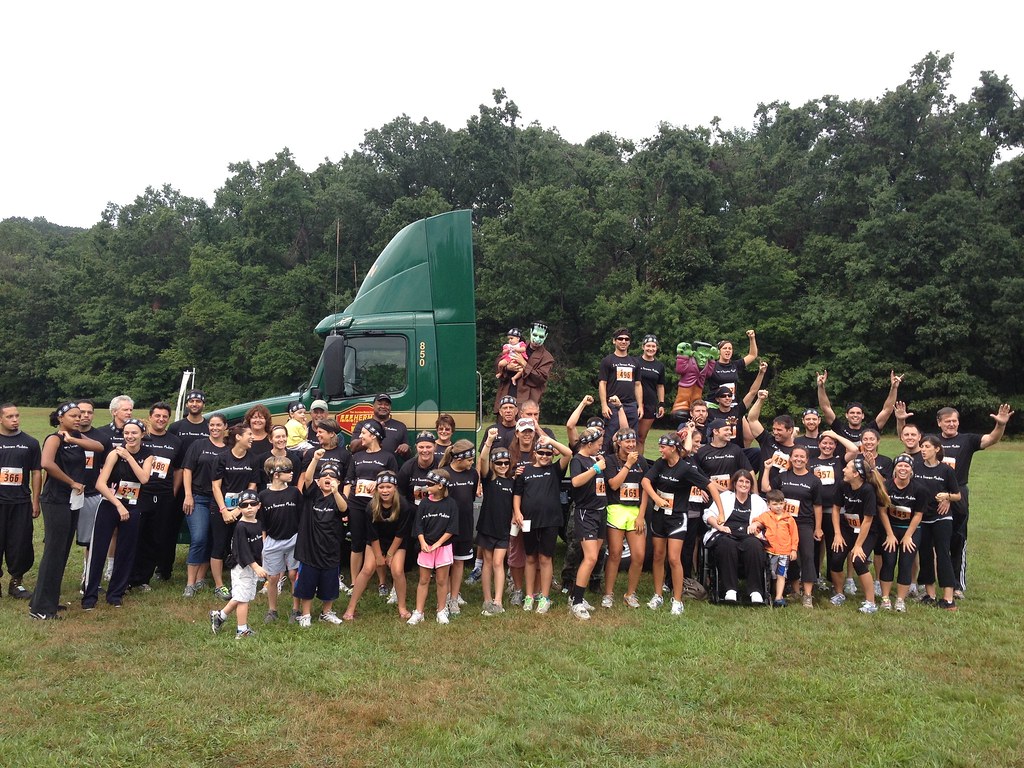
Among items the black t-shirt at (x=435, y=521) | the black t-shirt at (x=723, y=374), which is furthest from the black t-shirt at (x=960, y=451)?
the black t-shirt at (x=435, y=521)

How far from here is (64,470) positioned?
22.0 ft

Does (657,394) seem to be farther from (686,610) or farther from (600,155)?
(600,155)

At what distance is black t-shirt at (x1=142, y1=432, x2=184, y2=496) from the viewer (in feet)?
24.1

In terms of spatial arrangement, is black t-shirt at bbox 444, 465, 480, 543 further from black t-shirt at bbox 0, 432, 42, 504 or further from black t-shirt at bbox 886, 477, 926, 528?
black t-shirt at bbox 886, 477, 926, 528

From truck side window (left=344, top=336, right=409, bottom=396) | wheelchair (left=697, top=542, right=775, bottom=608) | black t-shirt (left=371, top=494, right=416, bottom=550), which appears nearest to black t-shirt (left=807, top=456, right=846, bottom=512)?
wheelchair (left=697, top=542, right=775, bottom=608)

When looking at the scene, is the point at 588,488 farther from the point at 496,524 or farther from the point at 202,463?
the point at 202,463

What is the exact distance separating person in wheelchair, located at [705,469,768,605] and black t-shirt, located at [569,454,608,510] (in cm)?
117

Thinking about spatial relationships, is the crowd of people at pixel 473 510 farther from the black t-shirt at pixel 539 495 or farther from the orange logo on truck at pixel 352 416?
the orange logo on truck at pixel 352 416

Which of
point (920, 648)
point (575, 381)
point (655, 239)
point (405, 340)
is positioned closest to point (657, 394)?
point (405, 340)

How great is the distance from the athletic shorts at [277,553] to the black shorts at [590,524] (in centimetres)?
263

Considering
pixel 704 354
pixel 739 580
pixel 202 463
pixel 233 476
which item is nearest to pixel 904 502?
pixel 739 580

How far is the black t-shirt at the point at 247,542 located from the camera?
598 cm

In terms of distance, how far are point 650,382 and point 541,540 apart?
8.64 ft

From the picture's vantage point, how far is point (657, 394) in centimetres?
877
